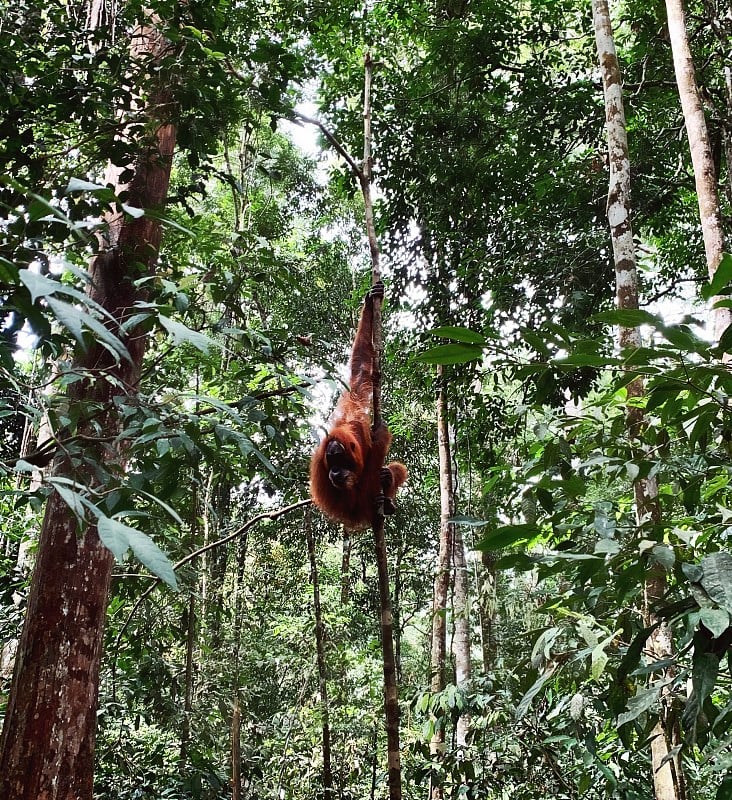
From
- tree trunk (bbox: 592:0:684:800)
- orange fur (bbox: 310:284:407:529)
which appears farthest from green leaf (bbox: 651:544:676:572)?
orange fur (bbox: 310:284:407:529)

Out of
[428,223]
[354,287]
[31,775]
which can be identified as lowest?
[31,775]

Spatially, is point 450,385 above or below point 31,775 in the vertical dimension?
above

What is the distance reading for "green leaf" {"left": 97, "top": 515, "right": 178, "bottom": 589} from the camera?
86 centimetres

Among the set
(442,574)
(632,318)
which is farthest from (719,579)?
(442,574)

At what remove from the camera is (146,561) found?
0.88 metres

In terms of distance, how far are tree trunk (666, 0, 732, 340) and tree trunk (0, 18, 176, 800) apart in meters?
3.13

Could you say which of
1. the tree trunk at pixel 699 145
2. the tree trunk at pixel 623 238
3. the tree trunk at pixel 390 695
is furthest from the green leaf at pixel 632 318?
the tree trunk at pixel 699 145

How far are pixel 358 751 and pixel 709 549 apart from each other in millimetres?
6077

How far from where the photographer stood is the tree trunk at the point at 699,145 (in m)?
3.88

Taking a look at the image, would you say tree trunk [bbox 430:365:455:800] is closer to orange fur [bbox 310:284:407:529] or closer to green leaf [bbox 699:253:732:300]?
orange fur [bbox 310:284:407:529]

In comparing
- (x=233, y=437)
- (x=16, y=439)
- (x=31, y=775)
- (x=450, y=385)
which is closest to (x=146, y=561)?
(x=233, y=437)

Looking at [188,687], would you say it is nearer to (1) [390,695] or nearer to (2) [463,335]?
(1) [390,695]

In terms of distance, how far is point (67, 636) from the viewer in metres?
2.62

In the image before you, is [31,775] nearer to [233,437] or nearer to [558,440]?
[233,437]
